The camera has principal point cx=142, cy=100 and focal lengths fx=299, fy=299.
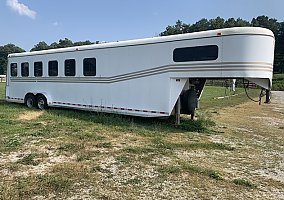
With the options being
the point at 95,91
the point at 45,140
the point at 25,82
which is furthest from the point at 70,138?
the point at 25,82

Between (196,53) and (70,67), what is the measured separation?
5498 millimetres

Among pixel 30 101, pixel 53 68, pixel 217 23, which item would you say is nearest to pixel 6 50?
pixel 217 23

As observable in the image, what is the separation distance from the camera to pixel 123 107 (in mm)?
10336

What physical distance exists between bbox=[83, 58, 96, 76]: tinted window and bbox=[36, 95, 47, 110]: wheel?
2835 millimetres

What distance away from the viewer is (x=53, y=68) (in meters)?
12.5

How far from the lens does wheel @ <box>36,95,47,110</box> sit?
1305 cm

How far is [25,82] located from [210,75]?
9.05 m

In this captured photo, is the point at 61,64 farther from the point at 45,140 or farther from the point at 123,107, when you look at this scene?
the point at 45,140

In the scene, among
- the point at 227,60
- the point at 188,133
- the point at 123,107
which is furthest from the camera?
the point at 123,107

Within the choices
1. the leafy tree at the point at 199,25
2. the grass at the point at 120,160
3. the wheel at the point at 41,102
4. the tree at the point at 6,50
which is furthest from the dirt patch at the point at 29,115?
the tree at the point at 6,50

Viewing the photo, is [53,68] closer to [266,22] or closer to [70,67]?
[70,67]

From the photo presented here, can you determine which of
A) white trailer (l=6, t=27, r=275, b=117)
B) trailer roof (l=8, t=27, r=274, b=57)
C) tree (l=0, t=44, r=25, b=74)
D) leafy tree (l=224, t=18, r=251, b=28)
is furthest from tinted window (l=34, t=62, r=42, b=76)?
tree (l=0, t=44, r=25, b=74)

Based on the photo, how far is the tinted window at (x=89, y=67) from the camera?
36.5ft

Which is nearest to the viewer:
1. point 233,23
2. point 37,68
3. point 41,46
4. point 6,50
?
point 37,68
